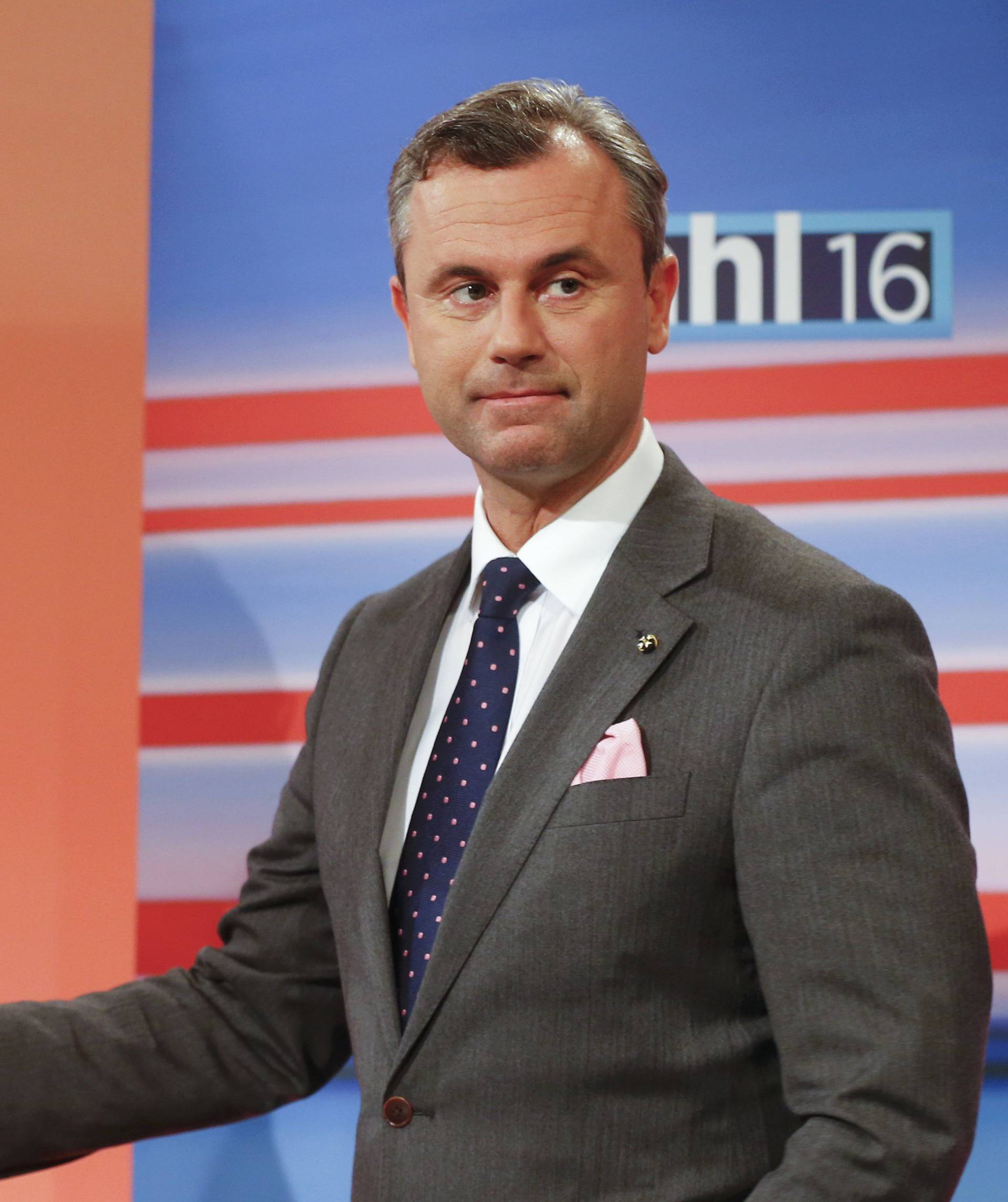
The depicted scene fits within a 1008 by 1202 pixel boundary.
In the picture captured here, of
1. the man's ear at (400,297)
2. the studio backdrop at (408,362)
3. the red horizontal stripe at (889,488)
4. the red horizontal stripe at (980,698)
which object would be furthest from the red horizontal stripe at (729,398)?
the man's ear at (400,297)

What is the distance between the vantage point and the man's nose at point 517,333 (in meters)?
1.46

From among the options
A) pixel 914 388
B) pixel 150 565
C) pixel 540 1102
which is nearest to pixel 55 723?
pixel 150 565

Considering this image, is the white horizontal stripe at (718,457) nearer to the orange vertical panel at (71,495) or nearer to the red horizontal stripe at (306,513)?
the red horizontal stripe at (306,513)

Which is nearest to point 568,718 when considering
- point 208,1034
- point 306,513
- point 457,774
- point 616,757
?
point 616,757

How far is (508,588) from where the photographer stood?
1.56 m

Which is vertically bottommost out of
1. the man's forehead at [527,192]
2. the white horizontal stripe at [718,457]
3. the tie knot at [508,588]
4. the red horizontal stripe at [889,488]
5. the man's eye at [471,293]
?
the tie knot at [508,588]

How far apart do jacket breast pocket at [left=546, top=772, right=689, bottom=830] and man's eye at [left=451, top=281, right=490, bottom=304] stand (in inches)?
21.6

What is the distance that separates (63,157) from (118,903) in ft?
4.28

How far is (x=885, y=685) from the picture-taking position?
4.27 ft

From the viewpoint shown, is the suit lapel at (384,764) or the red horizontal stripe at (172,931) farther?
the red horizontal stripe at (172,931)

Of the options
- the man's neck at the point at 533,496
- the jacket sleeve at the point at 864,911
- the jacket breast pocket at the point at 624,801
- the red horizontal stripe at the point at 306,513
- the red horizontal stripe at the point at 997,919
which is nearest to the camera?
the jacket sleeve at the point at 864,911

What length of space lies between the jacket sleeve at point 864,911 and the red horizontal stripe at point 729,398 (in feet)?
3.19

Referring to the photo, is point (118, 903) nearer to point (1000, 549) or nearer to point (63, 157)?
point (63, 157)

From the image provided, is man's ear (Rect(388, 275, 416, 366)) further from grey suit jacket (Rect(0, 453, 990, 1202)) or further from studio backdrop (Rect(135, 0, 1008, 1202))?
studio backdrop (Rect(135, 0, 1008, 1202))
